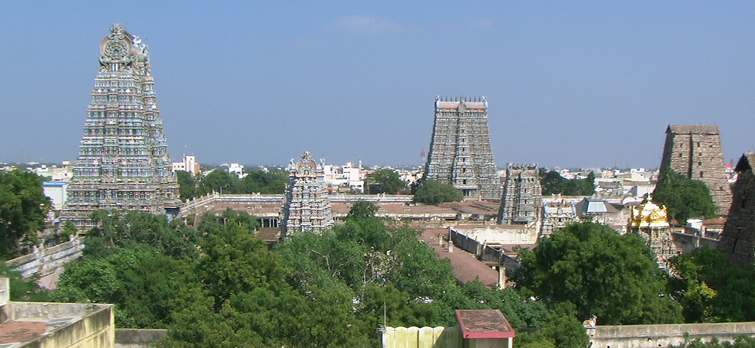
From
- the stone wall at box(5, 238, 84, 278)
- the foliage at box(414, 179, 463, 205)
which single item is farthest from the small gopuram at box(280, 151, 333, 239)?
the foliage at box(414, 179, 463, 205)

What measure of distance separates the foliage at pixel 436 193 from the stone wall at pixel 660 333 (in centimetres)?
4934

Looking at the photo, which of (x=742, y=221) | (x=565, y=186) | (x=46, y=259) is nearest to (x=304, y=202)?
(x=46, y=259)

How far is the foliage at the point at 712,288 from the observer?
69.1 feet

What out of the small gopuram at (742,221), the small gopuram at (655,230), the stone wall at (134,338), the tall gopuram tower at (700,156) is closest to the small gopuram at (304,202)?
the small gopuram at (655,230)

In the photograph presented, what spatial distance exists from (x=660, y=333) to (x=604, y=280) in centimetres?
199

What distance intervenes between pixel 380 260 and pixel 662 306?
860cm

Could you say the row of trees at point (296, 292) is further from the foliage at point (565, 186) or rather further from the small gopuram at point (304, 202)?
the foliage at point (565, 186)

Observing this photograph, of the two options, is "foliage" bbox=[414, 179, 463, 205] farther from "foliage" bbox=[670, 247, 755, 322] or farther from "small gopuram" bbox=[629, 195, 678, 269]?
"foliage" bbox=[670, 247, 755, 322]

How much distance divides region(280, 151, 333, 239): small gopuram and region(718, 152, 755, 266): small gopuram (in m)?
18.5

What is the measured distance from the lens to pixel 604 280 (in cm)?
2058

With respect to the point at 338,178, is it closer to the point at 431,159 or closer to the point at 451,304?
the point at 431,159

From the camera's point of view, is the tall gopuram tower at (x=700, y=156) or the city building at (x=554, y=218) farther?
the tall gopuram tower at (x=700, y=156)

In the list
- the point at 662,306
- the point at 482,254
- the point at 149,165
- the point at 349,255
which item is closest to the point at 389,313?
the point at 349,255

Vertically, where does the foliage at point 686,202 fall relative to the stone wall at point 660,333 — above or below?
above
